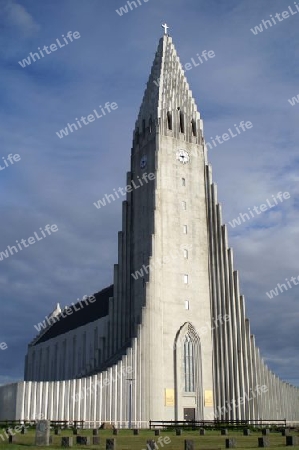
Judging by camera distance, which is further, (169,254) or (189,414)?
(169,254)

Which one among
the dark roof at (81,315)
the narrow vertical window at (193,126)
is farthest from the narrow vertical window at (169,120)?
the dark roof at (81,315)

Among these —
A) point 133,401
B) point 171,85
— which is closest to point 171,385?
point 133,401

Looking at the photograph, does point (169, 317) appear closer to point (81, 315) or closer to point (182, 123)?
point (182, 123)

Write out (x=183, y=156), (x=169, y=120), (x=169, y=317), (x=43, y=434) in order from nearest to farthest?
(x=43, y=434) < (x=169, y=317) < (x=183, y=156) < (x=169, y=120)

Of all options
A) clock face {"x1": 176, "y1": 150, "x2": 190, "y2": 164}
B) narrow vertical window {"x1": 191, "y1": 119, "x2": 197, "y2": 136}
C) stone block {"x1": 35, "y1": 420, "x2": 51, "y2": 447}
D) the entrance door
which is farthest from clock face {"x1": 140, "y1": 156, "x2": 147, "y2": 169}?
stone block {"x1": 35, "y1": 420, "x2": 51, "y2": 447}

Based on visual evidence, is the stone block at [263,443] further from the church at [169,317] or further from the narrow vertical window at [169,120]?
the narrow vertical window at [169,120]

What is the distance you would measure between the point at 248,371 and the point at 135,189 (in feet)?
80.9

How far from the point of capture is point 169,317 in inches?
2243

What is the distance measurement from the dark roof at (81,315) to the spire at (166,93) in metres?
23.8

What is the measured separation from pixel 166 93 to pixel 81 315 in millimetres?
34855

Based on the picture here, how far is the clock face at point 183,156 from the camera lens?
210 feet

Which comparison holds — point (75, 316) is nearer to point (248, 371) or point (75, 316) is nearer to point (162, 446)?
point (248, 371)

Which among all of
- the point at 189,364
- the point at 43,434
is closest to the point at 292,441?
the point at 43,434

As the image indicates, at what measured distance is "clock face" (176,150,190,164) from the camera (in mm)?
64000
